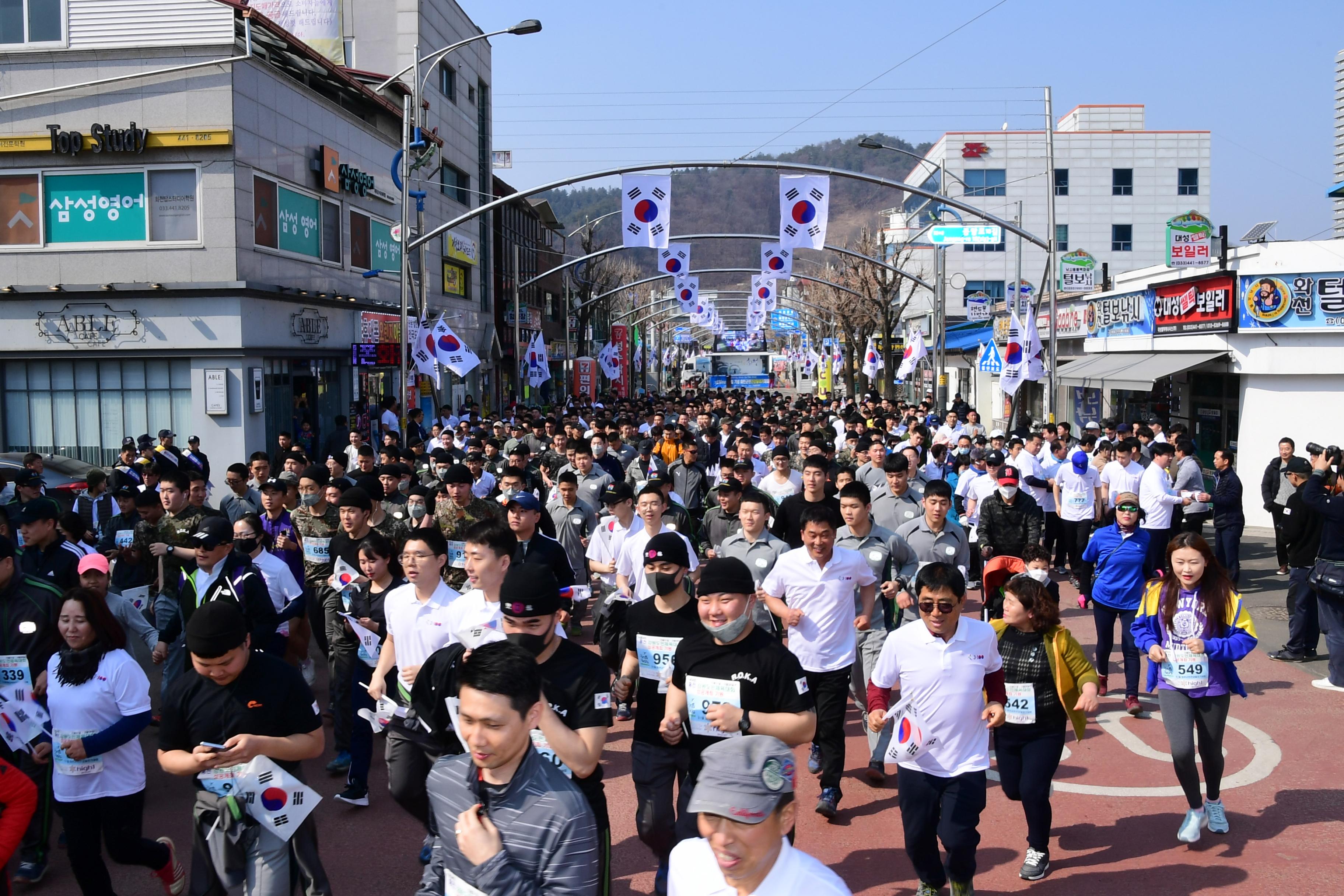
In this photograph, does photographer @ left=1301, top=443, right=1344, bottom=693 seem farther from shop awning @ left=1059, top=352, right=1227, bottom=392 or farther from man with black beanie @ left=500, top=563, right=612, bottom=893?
shop awning @ left=1059, top=352, right=1227, bottom=392

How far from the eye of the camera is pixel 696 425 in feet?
80.6

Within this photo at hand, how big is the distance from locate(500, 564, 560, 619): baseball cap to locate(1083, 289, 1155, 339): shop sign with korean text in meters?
21.8

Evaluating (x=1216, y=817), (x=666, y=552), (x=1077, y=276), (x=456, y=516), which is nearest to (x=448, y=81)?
(x=1077, y=276)

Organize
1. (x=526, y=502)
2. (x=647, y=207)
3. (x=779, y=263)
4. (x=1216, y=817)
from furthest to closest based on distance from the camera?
(x=779, y=263), (x=647, y=207), (x=526, y=502), (x=1216, y=817)

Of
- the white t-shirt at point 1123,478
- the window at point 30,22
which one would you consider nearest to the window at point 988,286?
the window at point 30,22

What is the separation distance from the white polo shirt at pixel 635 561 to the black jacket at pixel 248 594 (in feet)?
8.31

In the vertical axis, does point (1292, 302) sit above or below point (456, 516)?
above

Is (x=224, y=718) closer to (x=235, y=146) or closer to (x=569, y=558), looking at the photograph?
(x=569, y=558)

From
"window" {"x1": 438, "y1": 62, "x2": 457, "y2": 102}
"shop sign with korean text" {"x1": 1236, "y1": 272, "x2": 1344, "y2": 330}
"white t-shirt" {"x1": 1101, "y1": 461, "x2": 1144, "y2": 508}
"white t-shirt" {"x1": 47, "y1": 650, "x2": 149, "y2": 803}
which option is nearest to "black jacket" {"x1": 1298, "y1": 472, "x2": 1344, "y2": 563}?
"white t-shirt" {"x1": 1101, "y1": 461, "x2": 1144, "y2": 508}

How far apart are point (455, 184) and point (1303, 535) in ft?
116

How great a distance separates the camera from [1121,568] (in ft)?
29.9

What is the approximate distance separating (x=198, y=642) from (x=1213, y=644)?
203 inches

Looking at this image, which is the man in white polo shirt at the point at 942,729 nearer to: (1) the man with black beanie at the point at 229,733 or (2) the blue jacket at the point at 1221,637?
(2) the blue jacket at the point at 1221,637

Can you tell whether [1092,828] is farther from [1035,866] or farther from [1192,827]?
[1035,866]
